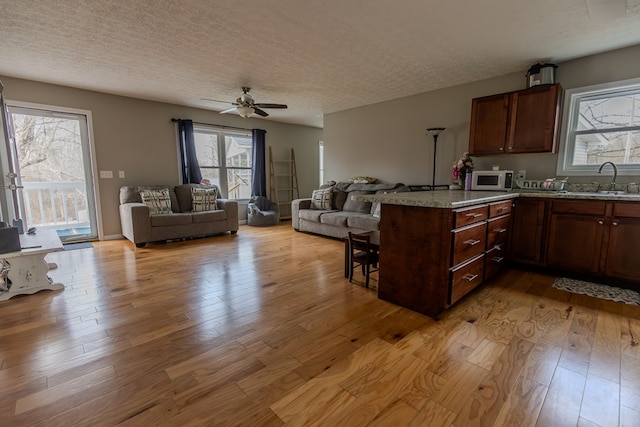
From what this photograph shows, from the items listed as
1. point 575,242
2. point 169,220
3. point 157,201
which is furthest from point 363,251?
point 157,201

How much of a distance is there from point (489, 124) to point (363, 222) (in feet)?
6.62

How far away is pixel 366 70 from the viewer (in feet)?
11.9

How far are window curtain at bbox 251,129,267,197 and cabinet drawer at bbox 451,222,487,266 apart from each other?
5017mm

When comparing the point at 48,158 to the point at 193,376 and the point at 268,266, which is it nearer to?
the point at 268,266

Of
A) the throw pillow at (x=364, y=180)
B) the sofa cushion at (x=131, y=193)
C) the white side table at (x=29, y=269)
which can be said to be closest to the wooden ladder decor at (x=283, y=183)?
the throw pillow at (x=364, y=180)

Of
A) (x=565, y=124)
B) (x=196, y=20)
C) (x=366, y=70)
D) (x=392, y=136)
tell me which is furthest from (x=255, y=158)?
(x=565, y=124)

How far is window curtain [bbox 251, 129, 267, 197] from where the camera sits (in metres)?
6.46

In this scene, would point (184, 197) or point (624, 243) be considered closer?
point (624, 243)

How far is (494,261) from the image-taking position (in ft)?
9.21

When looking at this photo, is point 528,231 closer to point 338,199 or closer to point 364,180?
point 364,180

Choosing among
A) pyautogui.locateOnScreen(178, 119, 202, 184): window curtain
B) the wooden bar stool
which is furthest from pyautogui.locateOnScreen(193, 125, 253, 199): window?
the wooden bar stool

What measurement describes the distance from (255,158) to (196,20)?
408 centimetres

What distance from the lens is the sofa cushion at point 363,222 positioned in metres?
4.08

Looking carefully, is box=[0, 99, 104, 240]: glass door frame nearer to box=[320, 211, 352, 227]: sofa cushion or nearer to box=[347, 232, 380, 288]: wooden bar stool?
box=[320, 211, 352, 227]: sofa cushion
